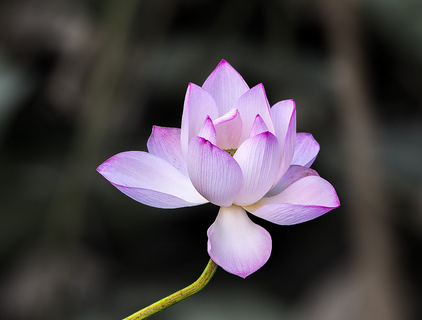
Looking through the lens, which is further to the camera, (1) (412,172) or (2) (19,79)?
(1) (412,172)

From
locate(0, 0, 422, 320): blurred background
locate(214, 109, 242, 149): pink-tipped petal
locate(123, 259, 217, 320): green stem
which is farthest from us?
locate(0, 0, 422, 320): blurred background

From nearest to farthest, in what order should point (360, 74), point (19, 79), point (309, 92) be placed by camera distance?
point (19, 79) < point (360, 74) < point (309, 92)

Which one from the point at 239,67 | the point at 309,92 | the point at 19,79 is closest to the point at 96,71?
the point at 19,79

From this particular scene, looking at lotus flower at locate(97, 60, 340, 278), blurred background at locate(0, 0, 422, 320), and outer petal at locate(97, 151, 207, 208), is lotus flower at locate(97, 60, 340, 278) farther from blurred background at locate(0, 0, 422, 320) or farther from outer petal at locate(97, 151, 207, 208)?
blurred background at locate(0, 0, 422, 320)

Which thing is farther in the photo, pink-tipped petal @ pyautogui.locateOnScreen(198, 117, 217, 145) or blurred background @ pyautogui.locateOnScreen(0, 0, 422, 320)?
blurred background @ pyautogui.locateOnScreen(0, 0, 422, 320)

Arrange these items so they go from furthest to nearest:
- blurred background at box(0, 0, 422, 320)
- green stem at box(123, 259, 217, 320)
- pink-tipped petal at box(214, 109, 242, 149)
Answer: blurred background at box(0, 0, 422, 320) < pink-tipped petal at box(214, 109, 242, 149) < green stem at box(123, 259, 217, 320)

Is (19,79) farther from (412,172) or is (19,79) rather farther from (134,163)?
(412,172)

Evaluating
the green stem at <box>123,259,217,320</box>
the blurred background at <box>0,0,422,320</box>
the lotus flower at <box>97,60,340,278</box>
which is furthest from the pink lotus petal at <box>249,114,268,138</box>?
the blurred background at <box>0,0,422,320</box>

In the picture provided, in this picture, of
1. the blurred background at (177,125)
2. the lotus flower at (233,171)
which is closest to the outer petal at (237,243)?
the lotus flower at (233,171)
